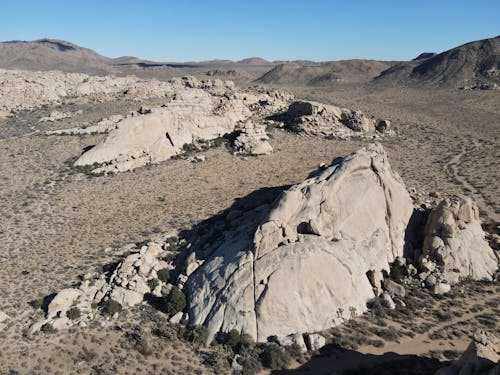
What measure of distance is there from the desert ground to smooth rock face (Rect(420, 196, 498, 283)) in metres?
1.06

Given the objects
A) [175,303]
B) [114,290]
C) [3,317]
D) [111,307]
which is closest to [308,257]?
[175,303]

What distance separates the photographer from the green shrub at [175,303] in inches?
863

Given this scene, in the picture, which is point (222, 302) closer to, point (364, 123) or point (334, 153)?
point (334, 153)

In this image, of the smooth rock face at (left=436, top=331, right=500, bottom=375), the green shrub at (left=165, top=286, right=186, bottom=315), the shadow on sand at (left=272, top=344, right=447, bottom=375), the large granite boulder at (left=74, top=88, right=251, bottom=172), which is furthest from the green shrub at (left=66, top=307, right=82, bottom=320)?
the large granite boulder at (left=74, top=88, right=251, bottom=172)

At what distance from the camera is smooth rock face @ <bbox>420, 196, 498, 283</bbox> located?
24.8 metres

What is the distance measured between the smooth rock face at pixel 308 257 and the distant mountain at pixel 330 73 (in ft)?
469

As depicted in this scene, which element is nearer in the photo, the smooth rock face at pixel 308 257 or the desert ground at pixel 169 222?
the desert ground at pixel 169 222

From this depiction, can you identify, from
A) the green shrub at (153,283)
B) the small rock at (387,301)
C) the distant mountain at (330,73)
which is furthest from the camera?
the distant mountain at (330,73)

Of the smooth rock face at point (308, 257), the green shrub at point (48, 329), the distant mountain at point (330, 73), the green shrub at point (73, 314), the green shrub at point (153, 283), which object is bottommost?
the green shrub at point (48, 329)

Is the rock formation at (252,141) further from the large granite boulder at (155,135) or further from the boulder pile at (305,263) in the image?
the boulder pile at (305,263)

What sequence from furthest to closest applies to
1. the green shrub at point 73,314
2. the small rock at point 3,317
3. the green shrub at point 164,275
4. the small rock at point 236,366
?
the green shrub at point 164,275
the green shrub at point 73,314
the small rock at point 3,317
the small rock at point 236,366

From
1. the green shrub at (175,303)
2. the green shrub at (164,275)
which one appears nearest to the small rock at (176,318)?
the green shrub at (175,303)

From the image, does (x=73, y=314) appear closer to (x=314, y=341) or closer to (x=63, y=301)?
(x=63, y=301)

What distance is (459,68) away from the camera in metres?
141
